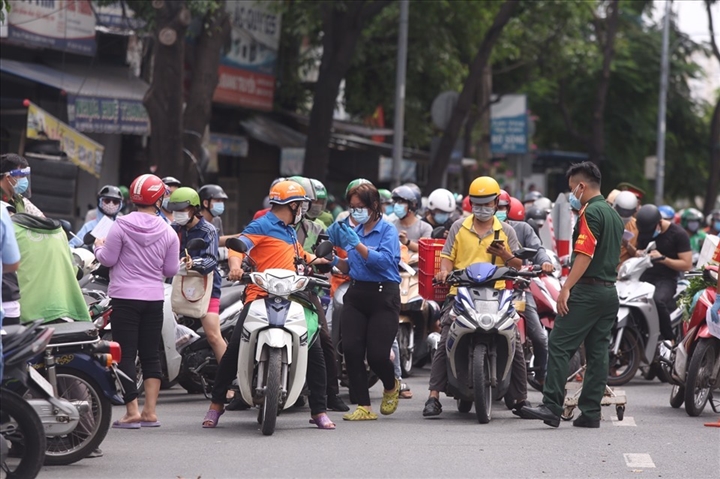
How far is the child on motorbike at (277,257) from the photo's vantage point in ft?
30.7

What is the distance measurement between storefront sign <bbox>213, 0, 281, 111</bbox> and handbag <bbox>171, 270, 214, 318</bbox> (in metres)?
14.0

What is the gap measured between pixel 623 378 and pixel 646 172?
2686 centimetres

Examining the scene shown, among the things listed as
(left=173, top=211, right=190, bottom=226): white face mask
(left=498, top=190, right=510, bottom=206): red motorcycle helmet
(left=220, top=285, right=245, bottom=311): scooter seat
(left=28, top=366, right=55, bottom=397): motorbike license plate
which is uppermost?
(left=498, top=190, right=510, bottom=206): red motorcycle helmet

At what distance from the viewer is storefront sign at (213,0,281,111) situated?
25014 millimetres

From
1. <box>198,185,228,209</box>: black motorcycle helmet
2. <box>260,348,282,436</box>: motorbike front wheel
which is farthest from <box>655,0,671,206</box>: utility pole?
<box>260,348,282,436</box>: motorbike front wheel

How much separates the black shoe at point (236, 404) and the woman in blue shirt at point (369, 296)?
793mm

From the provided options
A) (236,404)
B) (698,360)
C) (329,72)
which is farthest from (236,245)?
(329,72)

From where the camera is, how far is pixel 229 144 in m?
25.8

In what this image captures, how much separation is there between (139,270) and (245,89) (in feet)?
56.3

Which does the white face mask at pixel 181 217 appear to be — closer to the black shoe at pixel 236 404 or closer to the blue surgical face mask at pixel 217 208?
the blue surgical face mask at pixel 217 208

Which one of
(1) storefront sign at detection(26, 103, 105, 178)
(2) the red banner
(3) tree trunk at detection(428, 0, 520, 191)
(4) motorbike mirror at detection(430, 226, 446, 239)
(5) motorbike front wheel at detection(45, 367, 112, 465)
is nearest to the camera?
(5) motorbike front wheel at detection(45, 367, 112, 465)

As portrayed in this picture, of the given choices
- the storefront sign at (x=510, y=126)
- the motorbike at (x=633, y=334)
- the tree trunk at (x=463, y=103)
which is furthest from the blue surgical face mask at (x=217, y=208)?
the storefront sign at (x=510, y=126)

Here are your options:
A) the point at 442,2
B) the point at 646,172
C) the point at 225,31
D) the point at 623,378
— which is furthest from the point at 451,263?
the point at 646,172

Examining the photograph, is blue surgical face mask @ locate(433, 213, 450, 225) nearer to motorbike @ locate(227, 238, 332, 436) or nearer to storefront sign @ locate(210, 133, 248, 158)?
motorbike @ locate(227, 238, 332, 436)
